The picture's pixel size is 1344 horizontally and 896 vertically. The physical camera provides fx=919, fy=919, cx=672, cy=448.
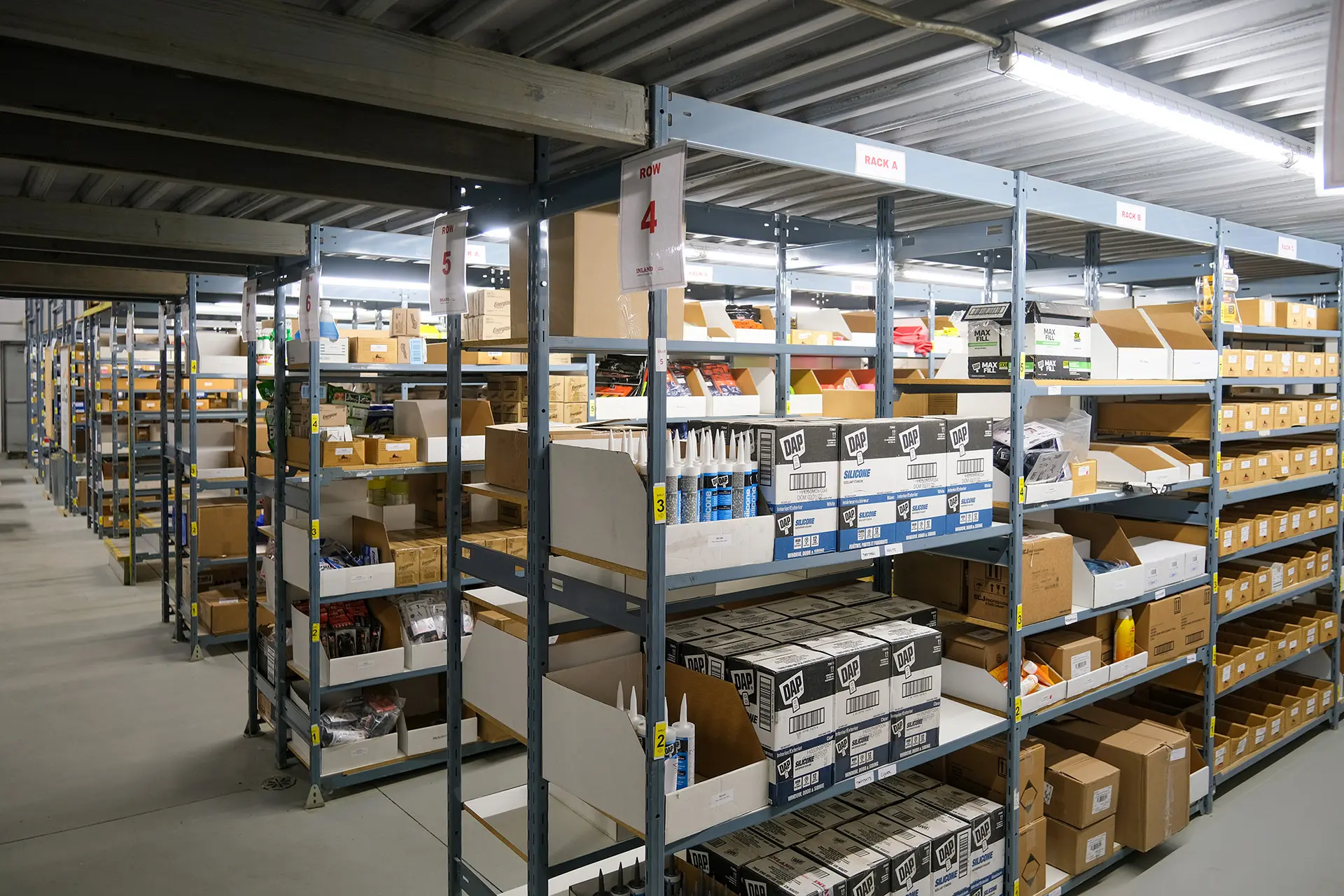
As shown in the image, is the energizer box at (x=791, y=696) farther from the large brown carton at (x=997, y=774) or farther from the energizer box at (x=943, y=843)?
the large brown carton at (x=997, y=774)

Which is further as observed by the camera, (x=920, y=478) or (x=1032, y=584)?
(x=1032, y=584)

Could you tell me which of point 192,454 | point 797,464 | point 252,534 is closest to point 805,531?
point 797,464

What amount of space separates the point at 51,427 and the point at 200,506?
34.1 feet

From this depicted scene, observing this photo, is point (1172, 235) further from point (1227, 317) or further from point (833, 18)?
point (833, 18)

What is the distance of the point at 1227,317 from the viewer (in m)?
4.52

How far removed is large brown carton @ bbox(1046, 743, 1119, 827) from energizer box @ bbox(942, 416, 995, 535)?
1.26m

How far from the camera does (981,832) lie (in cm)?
319

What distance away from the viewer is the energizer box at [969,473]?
3021mm

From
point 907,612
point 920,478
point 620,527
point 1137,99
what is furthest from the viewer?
point 907,612

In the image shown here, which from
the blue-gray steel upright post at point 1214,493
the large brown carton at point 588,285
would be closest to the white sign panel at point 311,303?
the large brown carton at point 588,285

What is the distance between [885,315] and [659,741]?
6.59ft

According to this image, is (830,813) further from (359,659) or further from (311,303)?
(311,303)

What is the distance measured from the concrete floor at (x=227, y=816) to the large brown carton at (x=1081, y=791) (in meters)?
0.35

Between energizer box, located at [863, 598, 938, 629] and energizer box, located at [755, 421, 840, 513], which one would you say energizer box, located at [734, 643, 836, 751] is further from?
energizer box, located at [863, 598, 938, 629]
